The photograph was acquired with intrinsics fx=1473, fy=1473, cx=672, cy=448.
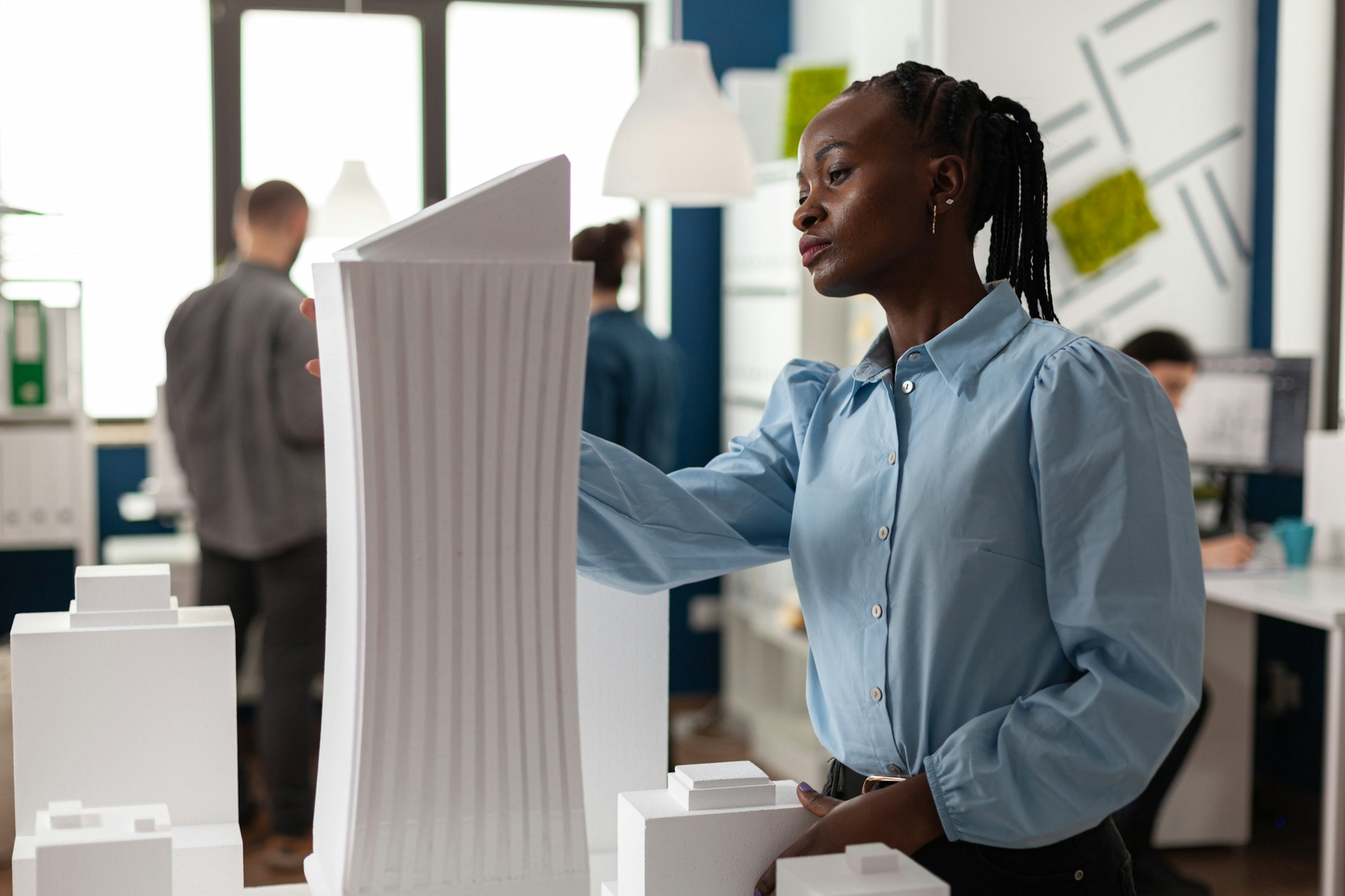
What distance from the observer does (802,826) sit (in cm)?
110

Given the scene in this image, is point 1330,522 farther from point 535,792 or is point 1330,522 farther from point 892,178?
point 535,792

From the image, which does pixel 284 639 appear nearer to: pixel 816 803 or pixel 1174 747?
pixel 1174 747

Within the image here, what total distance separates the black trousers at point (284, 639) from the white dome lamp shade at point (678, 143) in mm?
1316

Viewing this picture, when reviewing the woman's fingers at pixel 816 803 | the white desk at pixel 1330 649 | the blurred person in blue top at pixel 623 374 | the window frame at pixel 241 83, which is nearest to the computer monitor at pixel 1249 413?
the white desk at pixel 1330 649

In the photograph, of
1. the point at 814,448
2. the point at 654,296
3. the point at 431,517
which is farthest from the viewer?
the point at 654,296

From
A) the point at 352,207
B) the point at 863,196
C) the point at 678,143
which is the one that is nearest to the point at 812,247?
the point at 863,196

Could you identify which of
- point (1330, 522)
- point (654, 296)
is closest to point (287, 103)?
point (654, 296)

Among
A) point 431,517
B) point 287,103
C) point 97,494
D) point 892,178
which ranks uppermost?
point 287,103

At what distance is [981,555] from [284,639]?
104 inches

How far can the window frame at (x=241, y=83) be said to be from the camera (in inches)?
199

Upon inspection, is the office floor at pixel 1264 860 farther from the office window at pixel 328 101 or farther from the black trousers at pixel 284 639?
the office window at pixel 328 101

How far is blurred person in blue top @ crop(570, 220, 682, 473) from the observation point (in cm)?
365

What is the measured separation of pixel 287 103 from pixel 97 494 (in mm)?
1496

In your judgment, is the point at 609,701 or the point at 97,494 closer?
the point at 609,701
